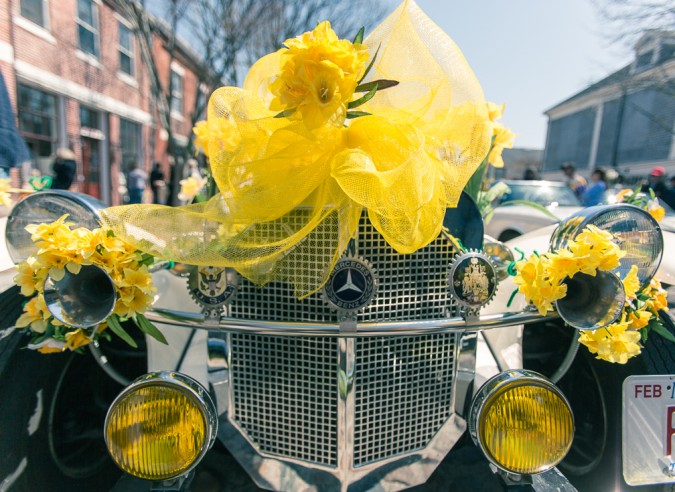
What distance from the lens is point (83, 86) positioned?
1255 centimetres

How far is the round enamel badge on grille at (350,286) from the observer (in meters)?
1.30

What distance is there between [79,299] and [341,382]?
0.80m

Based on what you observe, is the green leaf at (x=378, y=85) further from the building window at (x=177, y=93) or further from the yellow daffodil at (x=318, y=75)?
the building window at (x=177, y=93)

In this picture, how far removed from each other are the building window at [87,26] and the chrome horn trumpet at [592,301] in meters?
14.3

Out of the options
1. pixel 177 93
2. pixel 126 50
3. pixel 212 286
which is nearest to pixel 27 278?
pixel 212 286

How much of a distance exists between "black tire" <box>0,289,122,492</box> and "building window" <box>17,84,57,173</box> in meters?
10.6

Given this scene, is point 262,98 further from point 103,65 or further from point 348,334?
point 103,65

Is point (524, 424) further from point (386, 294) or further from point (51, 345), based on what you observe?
point (51, 345)

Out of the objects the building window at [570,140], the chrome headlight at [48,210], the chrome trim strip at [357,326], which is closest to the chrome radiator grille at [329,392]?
the chrome trim strip at [357,326]

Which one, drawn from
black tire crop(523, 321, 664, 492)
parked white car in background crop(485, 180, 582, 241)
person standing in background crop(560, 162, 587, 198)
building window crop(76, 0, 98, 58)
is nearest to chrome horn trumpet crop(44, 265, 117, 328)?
black tire crop(523, 321, 664, 492)

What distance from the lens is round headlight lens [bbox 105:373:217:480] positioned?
1.25m

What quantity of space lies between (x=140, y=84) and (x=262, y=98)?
53.3ft

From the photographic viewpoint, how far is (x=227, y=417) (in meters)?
1.52

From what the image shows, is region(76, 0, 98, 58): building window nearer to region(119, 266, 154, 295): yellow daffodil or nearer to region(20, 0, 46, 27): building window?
region(20, 0, 46, 27): building window
